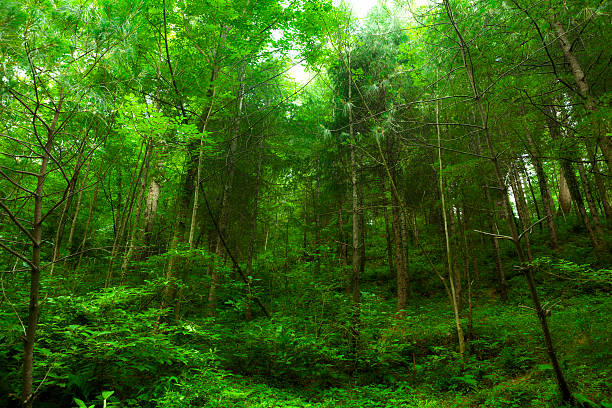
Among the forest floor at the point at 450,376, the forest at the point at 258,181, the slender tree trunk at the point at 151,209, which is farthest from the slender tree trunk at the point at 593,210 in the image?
the slender tree trunk at the point at 151,209

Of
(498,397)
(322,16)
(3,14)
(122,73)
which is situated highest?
(322,16)

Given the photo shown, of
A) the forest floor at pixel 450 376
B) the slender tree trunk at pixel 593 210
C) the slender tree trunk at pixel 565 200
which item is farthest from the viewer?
the slender tree trunk at pixel 565 200

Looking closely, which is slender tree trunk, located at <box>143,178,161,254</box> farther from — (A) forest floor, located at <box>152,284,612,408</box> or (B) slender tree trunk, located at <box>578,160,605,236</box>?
(B) slender tree trunk, located at <box>578,160,605,236</box>

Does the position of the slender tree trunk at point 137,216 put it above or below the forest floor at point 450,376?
above

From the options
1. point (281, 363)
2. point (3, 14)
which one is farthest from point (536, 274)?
point (3, 14)

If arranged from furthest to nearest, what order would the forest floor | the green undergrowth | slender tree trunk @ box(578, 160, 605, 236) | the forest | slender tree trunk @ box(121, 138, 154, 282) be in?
slender tree trunk @ box(578, 160, 605, 236) → slender tree trunk @ box(121, 138, 154, 282) → the forest floor → the green undergrowth → the forest

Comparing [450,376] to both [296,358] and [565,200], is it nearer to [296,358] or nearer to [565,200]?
[296,358]

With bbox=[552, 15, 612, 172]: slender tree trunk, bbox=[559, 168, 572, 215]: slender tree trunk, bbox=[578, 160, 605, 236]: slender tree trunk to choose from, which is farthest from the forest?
bbox=[559, 168, 572, 215]: slender tree trunk

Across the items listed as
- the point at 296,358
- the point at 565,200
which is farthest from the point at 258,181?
the point at 565,200

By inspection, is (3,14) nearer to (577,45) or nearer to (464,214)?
(464,214)

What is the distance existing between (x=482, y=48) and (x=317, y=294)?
5.96 metres

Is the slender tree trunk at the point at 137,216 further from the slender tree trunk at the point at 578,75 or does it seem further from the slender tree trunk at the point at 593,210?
the slender tree trunk at the point at 593,210

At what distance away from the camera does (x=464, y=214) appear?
7.81 metres

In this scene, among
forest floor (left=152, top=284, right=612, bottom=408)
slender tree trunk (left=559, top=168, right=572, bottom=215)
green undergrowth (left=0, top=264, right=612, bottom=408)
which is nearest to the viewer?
green undergrowth (left=0, top=264, right=612, bottom=408)
